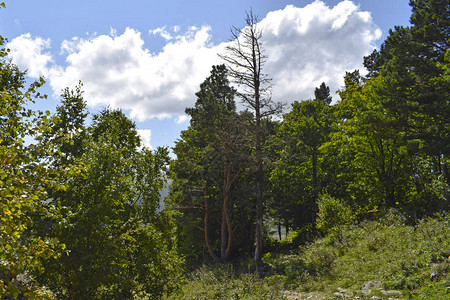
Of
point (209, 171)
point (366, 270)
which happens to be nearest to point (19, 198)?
point (366, 270)

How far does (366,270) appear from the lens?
11031 millimetres

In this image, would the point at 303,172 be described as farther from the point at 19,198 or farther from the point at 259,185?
the point at 19,198

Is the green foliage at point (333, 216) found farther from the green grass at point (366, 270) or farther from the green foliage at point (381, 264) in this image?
the green grass at point (366, 270)

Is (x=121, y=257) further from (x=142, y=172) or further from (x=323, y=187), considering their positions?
(x=323, y=187)

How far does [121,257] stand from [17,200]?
4167 mm

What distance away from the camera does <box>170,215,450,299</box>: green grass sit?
8.76m

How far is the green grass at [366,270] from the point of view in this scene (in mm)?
8758

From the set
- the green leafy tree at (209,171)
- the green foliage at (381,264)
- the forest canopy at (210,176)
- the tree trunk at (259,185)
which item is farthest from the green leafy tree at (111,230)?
the green leafy tree at (209,171)

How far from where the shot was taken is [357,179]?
23734 millimetres

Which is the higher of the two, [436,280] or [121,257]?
[121,257]

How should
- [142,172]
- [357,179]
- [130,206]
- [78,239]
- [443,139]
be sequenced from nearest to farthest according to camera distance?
[78,239], [130,206], [142,172], [443,139], [357,179]

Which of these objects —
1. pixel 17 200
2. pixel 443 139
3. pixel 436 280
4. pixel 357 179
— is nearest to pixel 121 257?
pixel 17 200

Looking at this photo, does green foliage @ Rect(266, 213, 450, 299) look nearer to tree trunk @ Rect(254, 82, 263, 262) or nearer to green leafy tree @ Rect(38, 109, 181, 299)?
tree trunk @ Rect(254, 82, 263, 262)

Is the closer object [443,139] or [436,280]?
[436,280]
